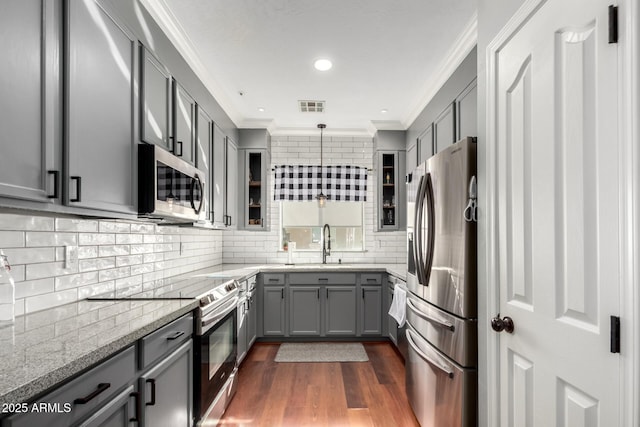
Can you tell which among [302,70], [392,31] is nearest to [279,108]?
[302,70]

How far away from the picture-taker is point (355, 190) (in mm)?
5031

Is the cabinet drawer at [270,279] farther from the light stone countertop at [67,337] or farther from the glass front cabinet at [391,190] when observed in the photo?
the light stone countertop at [67,337]

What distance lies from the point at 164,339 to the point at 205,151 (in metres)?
1.97

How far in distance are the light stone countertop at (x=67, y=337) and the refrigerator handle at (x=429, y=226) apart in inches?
55.3

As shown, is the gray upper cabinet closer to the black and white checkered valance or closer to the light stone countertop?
the light stone countertop

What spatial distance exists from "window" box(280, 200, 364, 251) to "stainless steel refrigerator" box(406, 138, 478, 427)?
244 centimetres

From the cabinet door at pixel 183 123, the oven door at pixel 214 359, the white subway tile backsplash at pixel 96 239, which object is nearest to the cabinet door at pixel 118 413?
the oven door at pixel 214 359

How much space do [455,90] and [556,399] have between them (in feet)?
7.64

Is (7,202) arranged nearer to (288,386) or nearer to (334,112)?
(288,386)

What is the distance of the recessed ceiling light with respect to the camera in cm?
299

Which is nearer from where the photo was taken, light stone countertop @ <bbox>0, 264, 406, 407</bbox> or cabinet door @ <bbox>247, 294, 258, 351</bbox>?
light stone countertop @ <bbox>0, 264, 406, 407</bbox>

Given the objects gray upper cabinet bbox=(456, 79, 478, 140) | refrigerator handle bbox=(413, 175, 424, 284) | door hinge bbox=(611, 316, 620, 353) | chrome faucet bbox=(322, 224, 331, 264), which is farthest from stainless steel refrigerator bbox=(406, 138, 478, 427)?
chrome faucet bbox=(322, 224, 331, 264)

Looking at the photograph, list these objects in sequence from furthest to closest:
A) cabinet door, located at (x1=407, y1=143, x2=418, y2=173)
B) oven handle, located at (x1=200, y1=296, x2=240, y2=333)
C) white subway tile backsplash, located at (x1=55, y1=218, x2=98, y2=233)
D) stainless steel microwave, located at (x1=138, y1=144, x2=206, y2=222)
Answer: cabinet door, located at (x1=407, y1=143, x2=418, y2=173) < oven handle, located at (x1=200, y1=296, x2=240, y2=333) < stainless steel microwave, located at (x1=138, y1=144, x2=206, y2=222) < white subway tile backsplash, located at (x1=55, y1=218, x2=98, y2=233)

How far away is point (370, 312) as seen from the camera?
170 inches
